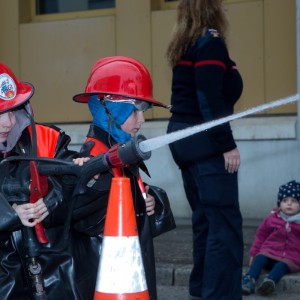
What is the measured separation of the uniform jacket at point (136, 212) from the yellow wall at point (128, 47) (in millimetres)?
5217

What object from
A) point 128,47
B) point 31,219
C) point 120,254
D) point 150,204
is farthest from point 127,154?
point 128,47

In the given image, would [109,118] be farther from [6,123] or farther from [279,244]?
[279,244]

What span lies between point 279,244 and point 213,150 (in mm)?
1651

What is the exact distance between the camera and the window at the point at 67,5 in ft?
31.8

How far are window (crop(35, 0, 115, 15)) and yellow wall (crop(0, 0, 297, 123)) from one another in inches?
6.6

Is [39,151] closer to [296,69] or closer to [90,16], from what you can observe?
[296,69]

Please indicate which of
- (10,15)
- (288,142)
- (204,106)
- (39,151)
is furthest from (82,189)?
(10,15)

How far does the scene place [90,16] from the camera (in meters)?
9.65

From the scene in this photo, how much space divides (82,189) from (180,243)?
15.5ft

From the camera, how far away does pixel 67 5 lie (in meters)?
9.94

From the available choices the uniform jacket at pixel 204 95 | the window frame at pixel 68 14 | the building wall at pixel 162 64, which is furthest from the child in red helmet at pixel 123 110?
the window frame at pixel 68 14

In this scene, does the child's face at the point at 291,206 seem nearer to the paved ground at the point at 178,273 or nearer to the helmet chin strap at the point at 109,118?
the paved ground at the point at 178,273

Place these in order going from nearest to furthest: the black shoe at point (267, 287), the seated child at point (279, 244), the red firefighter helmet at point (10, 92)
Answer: the red firefighter helmet at point (10, 92)
the black shoe at point (267, 287)
the seated child at point (279, 244)

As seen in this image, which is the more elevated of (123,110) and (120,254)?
(123,110)
